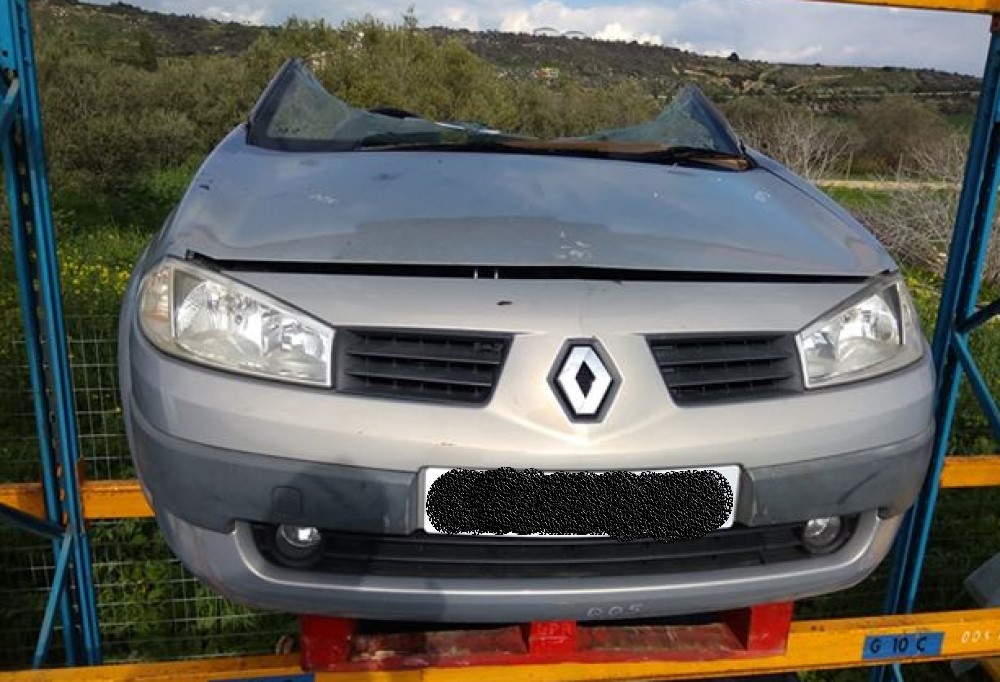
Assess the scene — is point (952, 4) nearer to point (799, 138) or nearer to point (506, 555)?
point (506, 555)

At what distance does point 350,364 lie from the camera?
1465 mm

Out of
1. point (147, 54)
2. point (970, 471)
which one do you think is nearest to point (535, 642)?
point (970, 471)

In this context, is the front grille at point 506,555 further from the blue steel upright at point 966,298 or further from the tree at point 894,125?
the tree at point 894,125

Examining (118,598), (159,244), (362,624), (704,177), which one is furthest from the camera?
(118,598)

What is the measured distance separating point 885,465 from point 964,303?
53.3 inches

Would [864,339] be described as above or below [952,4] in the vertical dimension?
below

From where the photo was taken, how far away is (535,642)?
1.77 metres

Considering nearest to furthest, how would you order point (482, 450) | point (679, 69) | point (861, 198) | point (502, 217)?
1. point (482, 450)
2. point (502, 217)
3. point (679, 69)
4. point (861, 198)

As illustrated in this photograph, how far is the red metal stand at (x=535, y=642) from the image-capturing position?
1754 millimetres

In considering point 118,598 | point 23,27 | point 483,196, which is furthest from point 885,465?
point 118,598

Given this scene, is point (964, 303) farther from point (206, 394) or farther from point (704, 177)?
point (206, 394)

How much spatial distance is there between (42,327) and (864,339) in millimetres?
2048

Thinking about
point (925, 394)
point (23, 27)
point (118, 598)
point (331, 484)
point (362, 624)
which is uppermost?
point (23, 27)

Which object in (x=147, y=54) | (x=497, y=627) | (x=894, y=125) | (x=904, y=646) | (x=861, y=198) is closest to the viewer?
(x=497, y=627)
